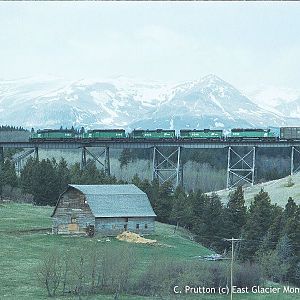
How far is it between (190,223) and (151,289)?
31.7 m

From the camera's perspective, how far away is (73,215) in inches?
2447

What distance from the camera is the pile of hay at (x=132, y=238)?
189 feet

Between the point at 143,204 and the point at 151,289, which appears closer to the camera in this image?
the point at 151,289

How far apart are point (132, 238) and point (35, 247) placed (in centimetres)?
914

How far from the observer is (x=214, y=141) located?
109m

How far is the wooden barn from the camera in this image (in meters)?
61.3

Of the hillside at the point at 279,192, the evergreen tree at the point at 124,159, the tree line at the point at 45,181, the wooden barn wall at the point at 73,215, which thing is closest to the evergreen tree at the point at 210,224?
the wooden barn wall at the point at 73,215

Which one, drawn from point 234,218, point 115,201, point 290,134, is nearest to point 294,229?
point 234,218

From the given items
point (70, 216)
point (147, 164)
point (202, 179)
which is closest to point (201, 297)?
point (70, 216)

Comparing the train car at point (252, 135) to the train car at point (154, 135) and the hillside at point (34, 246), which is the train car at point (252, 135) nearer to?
the train car at point (154, 135)

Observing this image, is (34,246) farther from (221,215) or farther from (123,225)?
(221,215)

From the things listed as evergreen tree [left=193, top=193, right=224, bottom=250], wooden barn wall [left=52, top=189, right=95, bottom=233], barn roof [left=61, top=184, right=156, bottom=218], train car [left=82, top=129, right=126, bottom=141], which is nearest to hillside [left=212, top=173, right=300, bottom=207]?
evergreen tree [left=193, top=193, right=224, bottom=250]

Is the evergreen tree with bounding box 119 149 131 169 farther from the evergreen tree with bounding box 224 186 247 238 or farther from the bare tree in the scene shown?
the bare tree

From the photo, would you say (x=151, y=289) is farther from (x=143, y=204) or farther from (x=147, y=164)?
(x=147, y=164)
